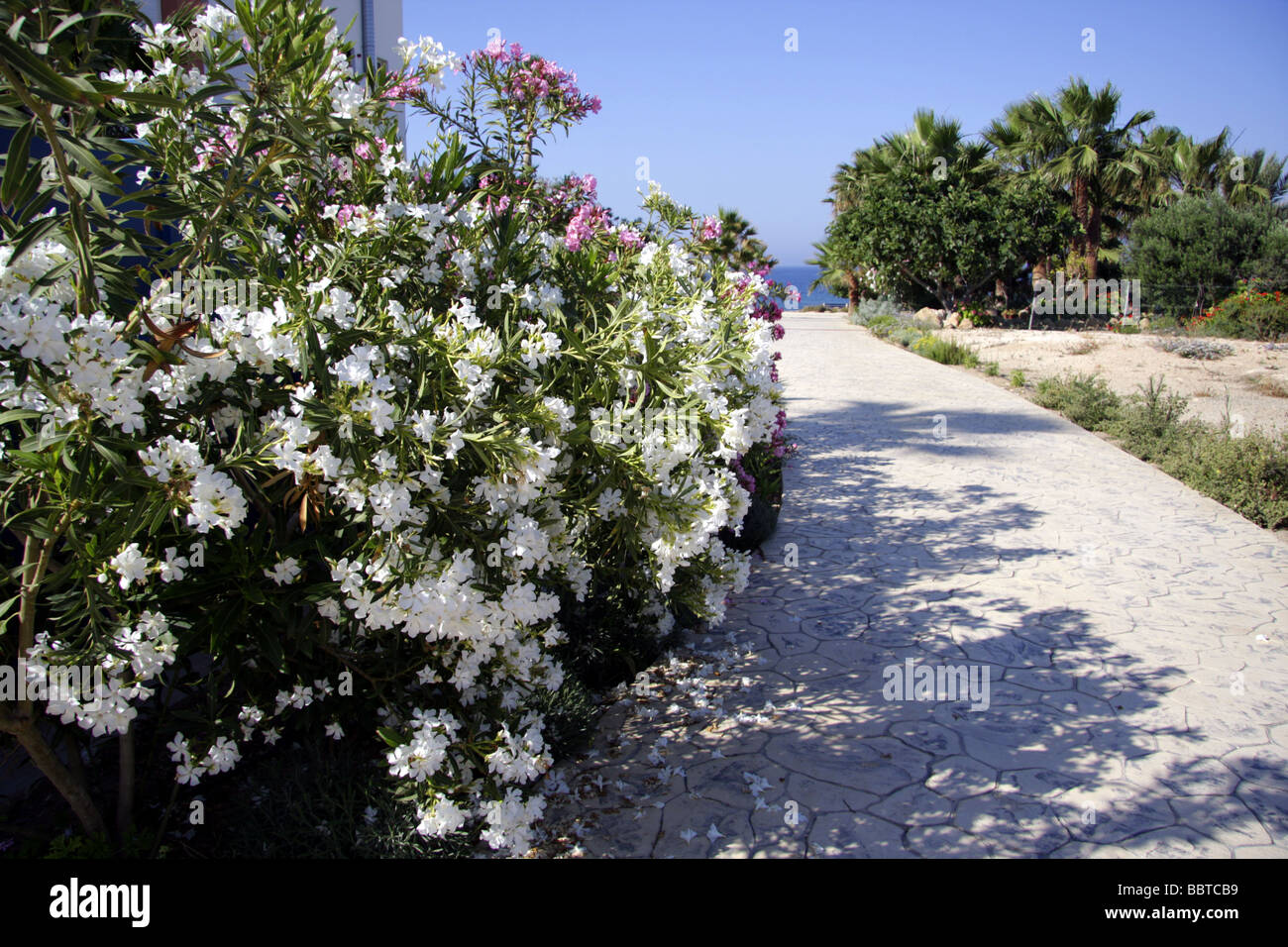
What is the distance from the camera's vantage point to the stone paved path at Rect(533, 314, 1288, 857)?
3.16 meters

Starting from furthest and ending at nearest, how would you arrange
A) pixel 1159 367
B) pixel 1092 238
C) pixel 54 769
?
pixel 1092 238, pixel 1159 367, pixel 54 769

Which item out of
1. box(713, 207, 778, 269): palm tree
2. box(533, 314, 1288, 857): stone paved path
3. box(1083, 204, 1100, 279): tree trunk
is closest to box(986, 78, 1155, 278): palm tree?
box(1083, 204, 1100, 279): tree trunk

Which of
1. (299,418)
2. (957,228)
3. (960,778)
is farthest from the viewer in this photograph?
(957,228)

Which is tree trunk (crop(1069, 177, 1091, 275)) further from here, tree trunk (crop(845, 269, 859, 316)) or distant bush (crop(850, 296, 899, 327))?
tree trunk (crop(845, 269, 859, 316))

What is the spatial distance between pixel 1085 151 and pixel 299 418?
25.5 m

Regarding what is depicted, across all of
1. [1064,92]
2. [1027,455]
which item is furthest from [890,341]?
[1027,455]

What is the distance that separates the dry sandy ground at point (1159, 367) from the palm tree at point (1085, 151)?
222 inches

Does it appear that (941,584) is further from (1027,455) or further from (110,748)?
(110,748)

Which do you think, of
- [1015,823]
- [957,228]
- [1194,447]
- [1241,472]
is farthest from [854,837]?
[957,228]

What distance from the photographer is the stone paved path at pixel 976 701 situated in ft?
10.4

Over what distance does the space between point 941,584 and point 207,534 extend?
4.82 m

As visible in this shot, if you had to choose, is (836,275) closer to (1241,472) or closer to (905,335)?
(905,335)

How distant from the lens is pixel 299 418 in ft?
6.63
